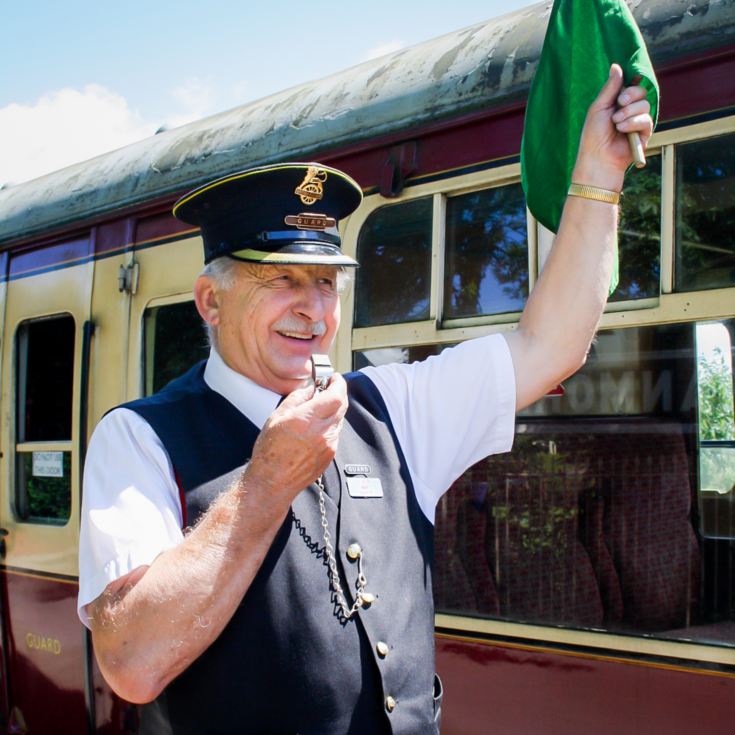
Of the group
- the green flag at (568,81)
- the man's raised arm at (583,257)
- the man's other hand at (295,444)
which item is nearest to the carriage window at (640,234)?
the green flag at (568,81)

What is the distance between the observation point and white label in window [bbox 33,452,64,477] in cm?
354

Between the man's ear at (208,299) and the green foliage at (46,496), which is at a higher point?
the man's ear at (208,299)

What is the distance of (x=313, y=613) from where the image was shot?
135 cm

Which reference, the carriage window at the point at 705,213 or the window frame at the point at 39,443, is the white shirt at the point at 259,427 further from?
the window frame at the point at 39,443

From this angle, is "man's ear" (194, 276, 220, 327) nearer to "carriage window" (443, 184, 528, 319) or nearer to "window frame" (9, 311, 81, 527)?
"carriage window" (443, 184, 528, 319)

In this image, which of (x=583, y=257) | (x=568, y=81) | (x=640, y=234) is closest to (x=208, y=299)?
(x=583, y=257)

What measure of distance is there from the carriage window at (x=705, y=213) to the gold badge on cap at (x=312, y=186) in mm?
904

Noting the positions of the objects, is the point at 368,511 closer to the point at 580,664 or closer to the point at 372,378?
the point at 372,378

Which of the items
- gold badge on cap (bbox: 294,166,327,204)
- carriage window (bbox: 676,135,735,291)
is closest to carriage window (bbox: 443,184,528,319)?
carriage window (bbox: 676,135,735,291)

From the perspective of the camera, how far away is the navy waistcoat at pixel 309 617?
1306mm

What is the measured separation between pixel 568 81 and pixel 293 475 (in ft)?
3.31

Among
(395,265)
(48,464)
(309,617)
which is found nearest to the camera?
(309,617)

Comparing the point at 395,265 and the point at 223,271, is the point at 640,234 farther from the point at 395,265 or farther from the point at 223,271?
the point at 223,271

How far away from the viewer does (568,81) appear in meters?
1.67
